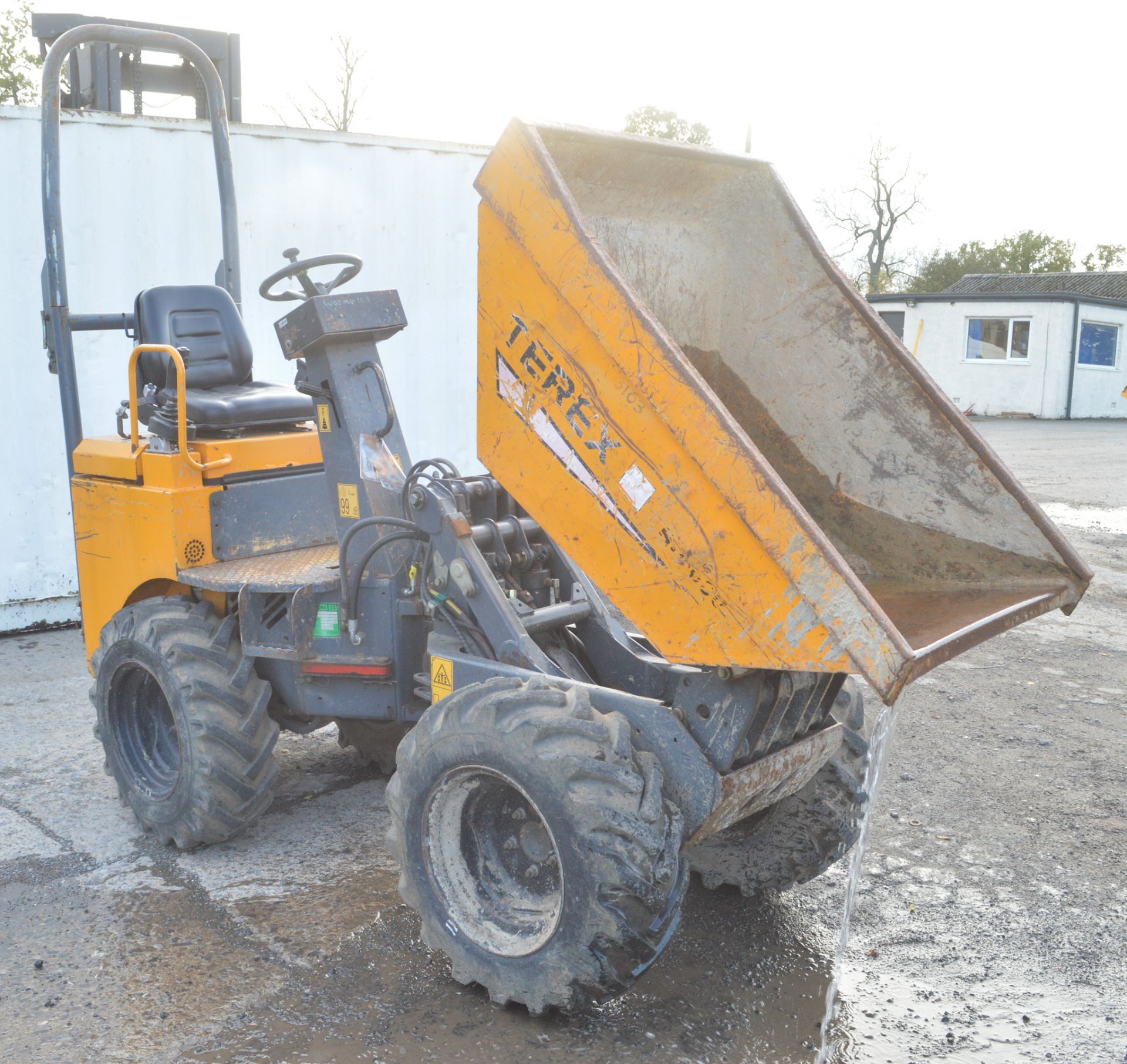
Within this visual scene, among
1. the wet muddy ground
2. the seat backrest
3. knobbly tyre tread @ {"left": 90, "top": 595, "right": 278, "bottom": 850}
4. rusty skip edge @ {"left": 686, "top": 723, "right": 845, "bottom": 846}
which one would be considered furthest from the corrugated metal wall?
rusty skip edge @ {"left": 686, "top": 723, "right": 845, "bottom": 846}

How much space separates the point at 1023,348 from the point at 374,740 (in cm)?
2837

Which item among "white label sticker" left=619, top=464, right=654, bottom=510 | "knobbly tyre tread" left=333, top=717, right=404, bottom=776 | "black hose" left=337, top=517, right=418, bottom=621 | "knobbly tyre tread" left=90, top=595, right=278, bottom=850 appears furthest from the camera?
"knobbly tyre tread" left=333, top=717, right=404, bottom=776

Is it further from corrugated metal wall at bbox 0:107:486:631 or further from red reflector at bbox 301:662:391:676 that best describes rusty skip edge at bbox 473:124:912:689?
corrugated metal wall at bbox 0:107:486:631

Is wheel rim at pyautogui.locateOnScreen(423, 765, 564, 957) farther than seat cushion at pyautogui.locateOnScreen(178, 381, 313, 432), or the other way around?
seat cushion at pyautogui.locateOnScreen(178, 381, 313, 432)

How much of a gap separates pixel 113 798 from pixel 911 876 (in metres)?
3.17

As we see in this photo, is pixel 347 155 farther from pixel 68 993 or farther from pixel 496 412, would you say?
pixel 68 993

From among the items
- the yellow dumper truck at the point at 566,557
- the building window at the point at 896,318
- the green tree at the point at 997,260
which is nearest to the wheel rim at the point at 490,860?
the yellow dumper truck at the point at 566,557

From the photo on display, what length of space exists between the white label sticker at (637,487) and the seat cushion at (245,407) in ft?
6.92

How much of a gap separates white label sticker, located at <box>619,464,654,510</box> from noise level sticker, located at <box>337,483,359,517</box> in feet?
3.99

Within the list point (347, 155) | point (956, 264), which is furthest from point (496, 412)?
point (956, 264)

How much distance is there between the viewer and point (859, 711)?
3.85 meters

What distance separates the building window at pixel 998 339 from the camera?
29.6 meters

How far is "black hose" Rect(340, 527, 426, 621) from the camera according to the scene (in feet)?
11.9

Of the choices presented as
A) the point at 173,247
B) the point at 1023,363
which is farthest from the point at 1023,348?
the point at 173,247
